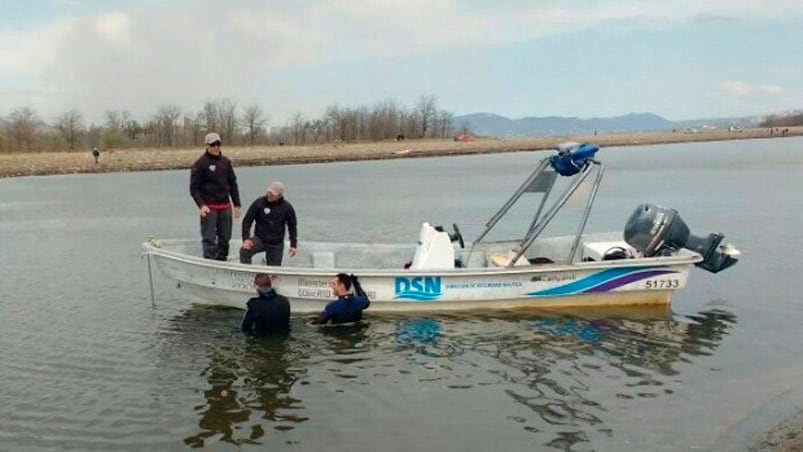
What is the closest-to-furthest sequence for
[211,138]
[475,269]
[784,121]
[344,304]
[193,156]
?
[344,304]
[475,269]
[211,138]
[193,156]
[784,121]

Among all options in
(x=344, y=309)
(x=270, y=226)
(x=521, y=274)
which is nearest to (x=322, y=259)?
(x=270, y=226)

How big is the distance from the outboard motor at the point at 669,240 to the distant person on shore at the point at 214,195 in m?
6.40

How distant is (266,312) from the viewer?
10.3 metres

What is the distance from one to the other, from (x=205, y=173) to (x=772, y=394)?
839cm

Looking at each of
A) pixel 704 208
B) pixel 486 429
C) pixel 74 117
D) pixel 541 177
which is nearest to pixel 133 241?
pixel 541 177

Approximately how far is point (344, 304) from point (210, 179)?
10.1ft

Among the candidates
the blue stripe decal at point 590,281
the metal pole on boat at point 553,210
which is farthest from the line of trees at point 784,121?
the blue stripe decal at point 590,281

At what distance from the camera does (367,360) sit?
9469 millimetres

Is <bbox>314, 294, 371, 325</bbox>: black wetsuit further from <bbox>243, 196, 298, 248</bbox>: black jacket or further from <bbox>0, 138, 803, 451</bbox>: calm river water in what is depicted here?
<bbox>243, 196, 298, 248</bbox>: black jacket

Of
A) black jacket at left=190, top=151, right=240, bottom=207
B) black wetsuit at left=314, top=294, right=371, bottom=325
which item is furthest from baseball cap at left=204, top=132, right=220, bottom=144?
black wetsuit at left=314, top=294, right=371, bottom=325

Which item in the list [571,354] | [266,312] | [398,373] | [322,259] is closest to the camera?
[398,373]

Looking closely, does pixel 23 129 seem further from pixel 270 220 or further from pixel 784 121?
pixel 784 121

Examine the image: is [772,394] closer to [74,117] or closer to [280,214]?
[280,214]

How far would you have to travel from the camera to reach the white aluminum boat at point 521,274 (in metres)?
11.3
